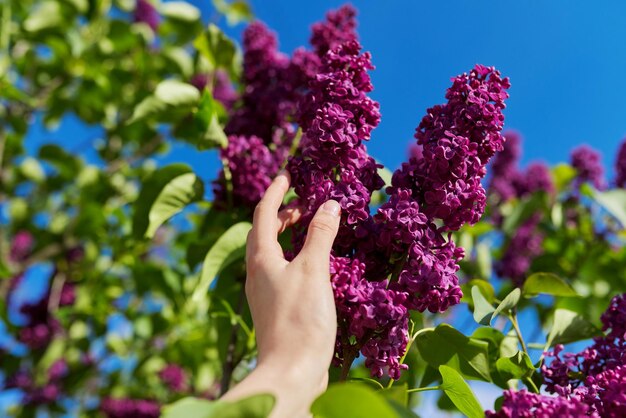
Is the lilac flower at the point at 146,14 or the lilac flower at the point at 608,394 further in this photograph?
the lilac flower at the point at 146,14

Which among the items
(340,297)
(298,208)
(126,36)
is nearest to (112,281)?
(126,36)

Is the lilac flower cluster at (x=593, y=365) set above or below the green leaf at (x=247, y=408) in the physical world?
above

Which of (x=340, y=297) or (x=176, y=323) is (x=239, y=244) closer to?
(x=340, y=297)

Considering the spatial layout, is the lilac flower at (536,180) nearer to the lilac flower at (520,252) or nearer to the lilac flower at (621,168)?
the lilac flower at (520,252)

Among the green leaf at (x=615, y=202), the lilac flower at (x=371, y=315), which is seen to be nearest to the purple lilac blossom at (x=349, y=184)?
the lilac flower at (x=371, y=315)

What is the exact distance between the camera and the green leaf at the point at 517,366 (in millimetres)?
1274

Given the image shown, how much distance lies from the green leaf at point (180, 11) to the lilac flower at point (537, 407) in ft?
9.45

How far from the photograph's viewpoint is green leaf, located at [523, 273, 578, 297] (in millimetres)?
1550

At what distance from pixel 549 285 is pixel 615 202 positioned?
85 cm

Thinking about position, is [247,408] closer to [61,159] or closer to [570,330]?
[570,330]

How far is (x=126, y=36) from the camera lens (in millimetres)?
3432

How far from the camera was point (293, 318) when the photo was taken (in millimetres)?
904

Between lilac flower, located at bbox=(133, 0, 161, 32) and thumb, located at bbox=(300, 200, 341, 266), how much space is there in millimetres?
3140

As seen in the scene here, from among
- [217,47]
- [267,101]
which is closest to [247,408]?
[267,101]
